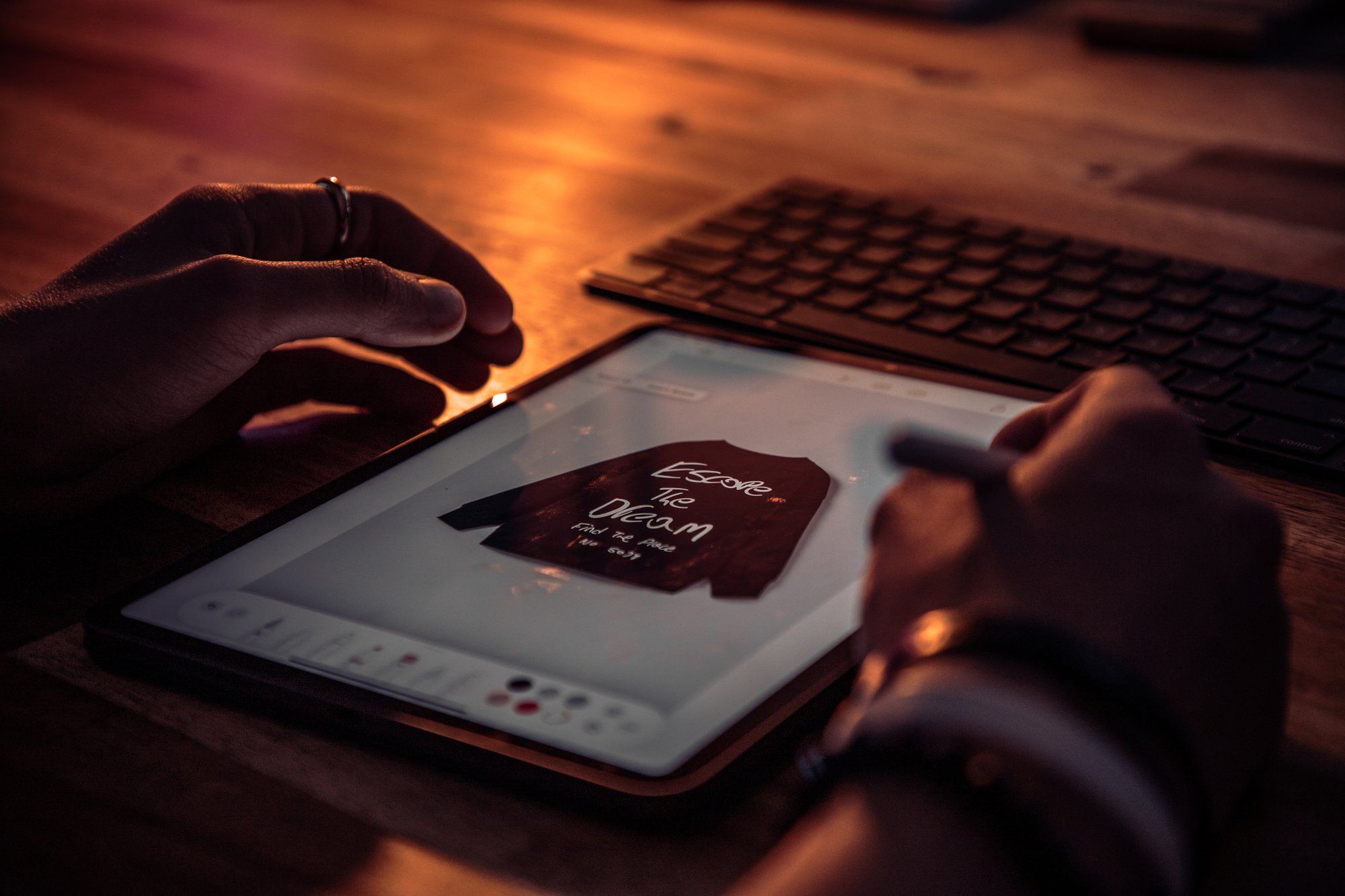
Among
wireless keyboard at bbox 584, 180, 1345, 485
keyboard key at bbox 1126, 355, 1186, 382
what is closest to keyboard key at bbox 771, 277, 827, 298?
wireless keyboard at bbox 584, 180, 1345, 485

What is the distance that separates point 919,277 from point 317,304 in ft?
1.28

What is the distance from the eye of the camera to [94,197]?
991 millimetres

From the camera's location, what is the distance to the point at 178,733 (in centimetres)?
43

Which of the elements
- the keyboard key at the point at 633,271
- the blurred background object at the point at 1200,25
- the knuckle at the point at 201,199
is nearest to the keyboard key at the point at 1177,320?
the keyboard key at the point at 633,271

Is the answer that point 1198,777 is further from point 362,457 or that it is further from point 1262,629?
point 362,457

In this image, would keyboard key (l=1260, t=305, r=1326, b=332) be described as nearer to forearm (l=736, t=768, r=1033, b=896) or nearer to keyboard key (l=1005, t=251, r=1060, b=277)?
keyboard key (l=1005, t=251, r=1060, b=277)

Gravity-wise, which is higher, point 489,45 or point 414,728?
point 489,45

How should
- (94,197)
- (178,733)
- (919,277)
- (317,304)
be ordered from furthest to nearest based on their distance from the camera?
(94,197), (919,277), (317,304), (178,733)

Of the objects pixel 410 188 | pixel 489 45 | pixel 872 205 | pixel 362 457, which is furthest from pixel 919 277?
pixel 489 45

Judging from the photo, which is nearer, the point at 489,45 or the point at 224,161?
the point at 224,161

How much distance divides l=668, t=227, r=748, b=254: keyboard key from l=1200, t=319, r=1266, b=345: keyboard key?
32cm

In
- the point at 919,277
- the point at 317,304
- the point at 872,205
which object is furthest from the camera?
the point at 872,205

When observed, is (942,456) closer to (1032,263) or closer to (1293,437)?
(1293,437)

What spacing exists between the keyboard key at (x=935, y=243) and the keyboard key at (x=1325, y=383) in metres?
0.25
